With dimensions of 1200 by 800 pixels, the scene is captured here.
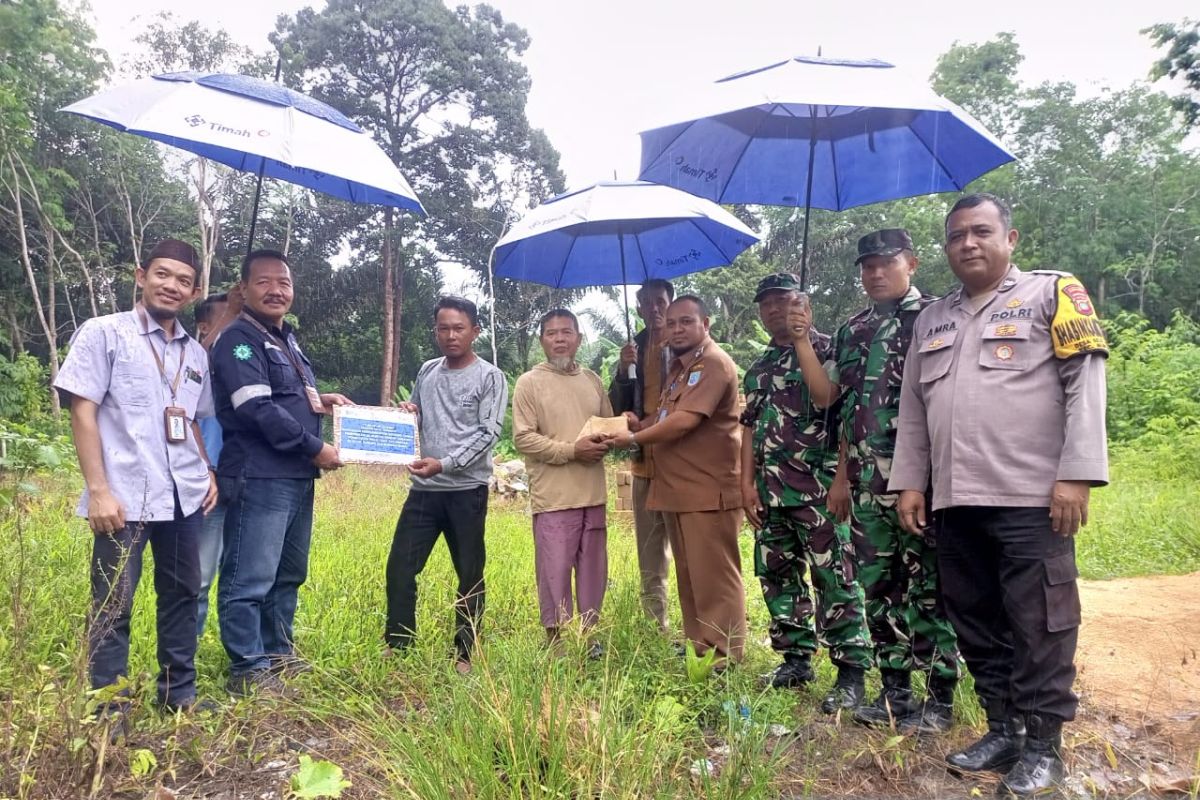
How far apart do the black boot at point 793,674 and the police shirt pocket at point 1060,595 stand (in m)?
1.18

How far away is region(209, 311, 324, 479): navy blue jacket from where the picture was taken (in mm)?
3133

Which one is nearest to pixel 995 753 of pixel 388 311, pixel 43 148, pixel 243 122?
pixel 243 122

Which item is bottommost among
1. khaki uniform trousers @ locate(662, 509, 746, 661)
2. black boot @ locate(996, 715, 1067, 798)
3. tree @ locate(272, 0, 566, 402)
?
black boot @ locate(996, 715, 1067, 798)

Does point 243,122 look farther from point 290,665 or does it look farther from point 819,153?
point 819,153

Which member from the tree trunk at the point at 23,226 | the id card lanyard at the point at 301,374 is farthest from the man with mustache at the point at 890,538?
the tree trunk at the point at 23,226

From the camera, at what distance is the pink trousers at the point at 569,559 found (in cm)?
377

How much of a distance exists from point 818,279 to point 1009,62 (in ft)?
32.1

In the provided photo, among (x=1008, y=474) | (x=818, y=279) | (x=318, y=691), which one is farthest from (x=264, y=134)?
(x=818, y=279)

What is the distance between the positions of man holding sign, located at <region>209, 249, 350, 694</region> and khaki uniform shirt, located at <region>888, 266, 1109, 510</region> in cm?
244

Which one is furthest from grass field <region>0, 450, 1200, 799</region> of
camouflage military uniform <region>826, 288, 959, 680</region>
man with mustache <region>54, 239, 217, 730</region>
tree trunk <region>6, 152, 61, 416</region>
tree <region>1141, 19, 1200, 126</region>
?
tree trunk <region>6, 152, 61, 416</region>

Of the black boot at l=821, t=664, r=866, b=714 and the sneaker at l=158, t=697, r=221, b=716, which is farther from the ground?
the sneaker at l=158, t=697, r=221, b=716

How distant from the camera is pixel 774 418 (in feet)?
11.1

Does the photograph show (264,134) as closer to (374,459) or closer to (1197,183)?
(374,459)

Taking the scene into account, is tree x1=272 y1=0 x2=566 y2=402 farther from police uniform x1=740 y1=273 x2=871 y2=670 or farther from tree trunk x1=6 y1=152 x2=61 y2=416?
police uniform x1=740 y1=273 x2=871 y2=670
